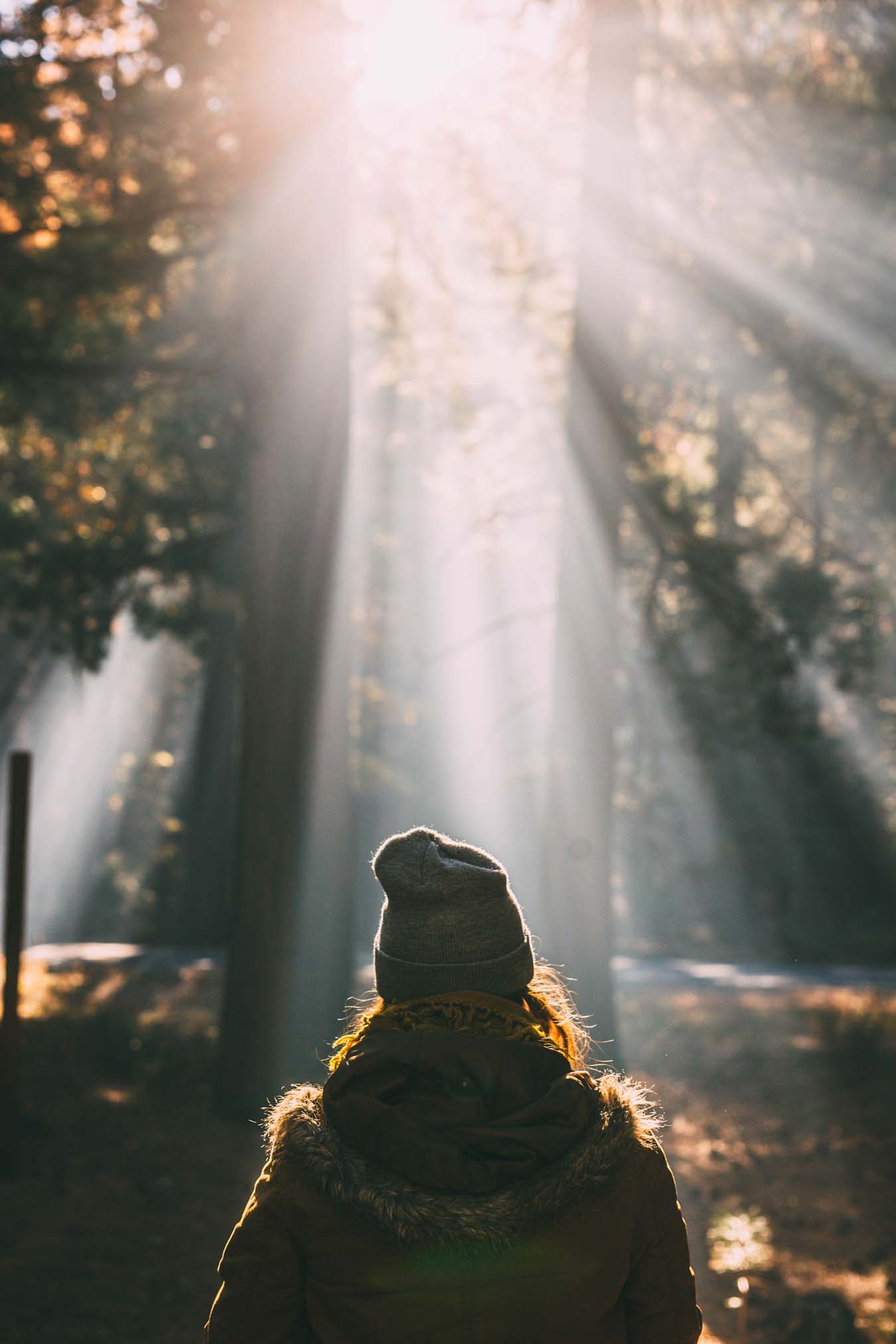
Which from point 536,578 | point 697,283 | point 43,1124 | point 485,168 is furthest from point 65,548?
point 536,578

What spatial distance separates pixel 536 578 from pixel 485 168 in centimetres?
2442

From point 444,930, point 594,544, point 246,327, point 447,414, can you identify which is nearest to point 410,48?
point 246,327

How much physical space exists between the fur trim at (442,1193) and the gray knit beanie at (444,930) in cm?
24

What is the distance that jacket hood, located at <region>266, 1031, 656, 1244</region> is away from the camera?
1.80 m

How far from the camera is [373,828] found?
1163 inches

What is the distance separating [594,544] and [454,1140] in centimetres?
865

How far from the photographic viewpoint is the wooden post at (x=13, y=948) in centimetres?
709

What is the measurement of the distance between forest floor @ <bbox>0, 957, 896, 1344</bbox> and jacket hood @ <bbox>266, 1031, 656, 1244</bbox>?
360cm

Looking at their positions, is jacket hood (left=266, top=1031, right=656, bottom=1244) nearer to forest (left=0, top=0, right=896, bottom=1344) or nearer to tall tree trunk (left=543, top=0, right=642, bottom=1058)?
forest (left=0, top=0, right=896, bottom=1344)

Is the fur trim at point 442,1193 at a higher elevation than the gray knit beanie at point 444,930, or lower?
lower

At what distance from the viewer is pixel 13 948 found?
7035 mm

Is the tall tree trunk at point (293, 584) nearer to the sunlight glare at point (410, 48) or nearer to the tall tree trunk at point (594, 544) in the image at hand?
the sunlight glare at point (410, 48)

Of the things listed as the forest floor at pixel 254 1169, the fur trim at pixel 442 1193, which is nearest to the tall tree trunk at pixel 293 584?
the forest floor at pixel 254 1169

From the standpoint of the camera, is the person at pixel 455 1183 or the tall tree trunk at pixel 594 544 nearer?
the person at pixel 455 1183
